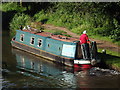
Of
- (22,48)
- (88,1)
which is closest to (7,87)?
(22,48)

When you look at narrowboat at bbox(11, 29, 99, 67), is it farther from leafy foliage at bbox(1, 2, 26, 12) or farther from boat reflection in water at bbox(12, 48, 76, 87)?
leafy foliage at bbox(1, 2, 26, 12)

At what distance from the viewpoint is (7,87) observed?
13695 mm

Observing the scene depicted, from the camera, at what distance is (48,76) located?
15812 millimetres

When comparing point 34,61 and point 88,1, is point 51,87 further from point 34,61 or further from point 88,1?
point 88,1

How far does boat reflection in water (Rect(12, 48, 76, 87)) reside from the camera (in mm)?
14847

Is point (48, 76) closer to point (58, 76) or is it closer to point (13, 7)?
point (58, 76)

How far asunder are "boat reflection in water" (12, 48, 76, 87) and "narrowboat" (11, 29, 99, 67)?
51cm

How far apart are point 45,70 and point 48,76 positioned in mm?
1479

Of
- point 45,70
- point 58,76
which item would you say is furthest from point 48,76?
point 45,70

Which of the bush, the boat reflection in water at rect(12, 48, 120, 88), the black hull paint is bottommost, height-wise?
the boat reflection in water at rect(12, 48, 120, 88)

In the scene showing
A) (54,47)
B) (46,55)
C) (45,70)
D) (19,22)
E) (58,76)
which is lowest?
(58,76)

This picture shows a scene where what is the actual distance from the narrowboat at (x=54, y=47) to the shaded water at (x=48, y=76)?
528 mm

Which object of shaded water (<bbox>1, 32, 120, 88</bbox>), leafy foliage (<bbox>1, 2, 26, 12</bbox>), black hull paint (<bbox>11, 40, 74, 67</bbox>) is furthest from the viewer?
leafy foliage (<bbox>1, 2, 26, 12</bbox>)

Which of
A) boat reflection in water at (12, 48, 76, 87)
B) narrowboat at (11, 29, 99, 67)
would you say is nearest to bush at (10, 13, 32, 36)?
narrowboat at (11, 29, 99, 67)
